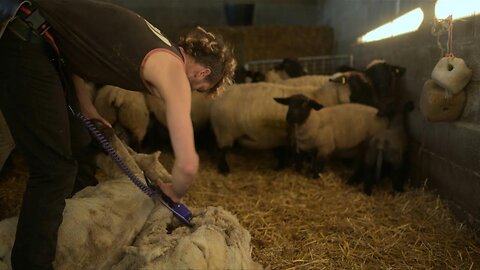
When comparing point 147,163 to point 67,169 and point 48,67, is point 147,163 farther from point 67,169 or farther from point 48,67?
point 48,67

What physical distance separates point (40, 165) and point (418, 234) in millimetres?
2840

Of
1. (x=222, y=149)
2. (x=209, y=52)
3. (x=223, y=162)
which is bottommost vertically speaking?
(x=223, y=162)

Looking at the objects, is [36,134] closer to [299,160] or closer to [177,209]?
[177,209]

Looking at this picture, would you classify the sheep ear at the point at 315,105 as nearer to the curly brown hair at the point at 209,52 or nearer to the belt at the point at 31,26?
the curly brown hair at the point at 209,52

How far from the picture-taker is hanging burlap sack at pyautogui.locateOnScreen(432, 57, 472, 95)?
10.8 ft

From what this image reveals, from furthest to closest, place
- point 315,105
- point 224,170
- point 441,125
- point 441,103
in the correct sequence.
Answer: point 224,170, point 315,105, point 441,125, point 441,103

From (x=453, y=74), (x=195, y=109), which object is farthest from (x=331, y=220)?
(x=195, y=109)

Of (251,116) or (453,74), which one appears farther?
(251,116)

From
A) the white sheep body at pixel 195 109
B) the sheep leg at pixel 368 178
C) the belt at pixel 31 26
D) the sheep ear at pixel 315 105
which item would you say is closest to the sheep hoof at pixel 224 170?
the white sheep body at pixel 195 109

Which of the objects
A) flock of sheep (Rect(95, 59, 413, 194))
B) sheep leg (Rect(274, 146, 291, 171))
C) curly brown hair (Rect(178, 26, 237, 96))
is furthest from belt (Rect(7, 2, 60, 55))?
sheep leg (Rect(274, 146, 291, 171))

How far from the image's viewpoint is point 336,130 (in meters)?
5.11

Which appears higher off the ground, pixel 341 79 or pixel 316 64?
pixel 316 64

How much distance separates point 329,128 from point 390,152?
805mm

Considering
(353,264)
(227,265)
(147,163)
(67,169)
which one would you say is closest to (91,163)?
(147,163)
